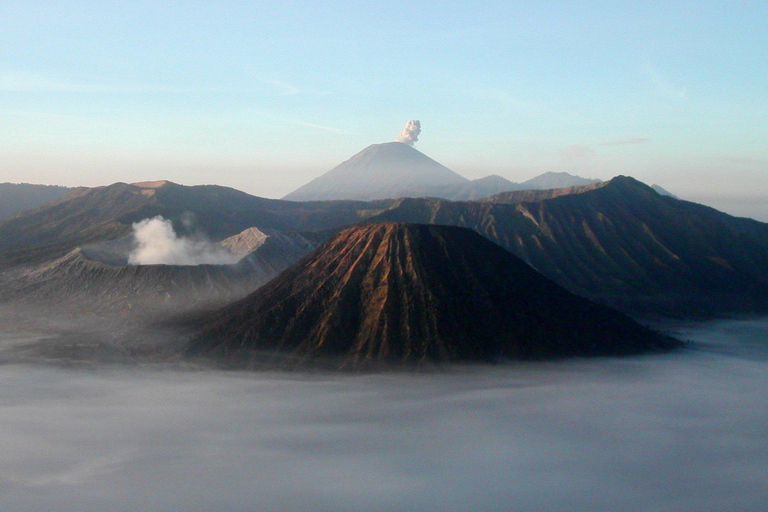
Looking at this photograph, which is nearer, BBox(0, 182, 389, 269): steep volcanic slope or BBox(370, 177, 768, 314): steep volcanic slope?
BBox(370, 177, 768, 314): steep volcanic slope

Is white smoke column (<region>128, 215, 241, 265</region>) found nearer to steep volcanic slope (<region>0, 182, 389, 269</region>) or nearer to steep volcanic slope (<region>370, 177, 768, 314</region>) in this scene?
steep volcanic slope (<region>0, 182, 389, 269</region>)

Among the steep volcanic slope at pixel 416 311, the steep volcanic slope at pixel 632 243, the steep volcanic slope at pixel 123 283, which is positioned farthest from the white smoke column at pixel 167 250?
the steep volcanic slope at pixel 632 243

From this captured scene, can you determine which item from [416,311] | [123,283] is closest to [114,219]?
[123,283]

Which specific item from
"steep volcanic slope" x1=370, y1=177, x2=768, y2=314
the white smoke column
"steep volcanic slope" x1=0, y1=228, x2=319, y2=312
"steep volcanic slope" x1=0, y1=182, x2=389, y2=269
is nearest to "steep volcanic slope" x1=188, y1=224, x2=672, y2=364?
"steep volcanic slope" x1=0, y1=228, x2=319, y2=312

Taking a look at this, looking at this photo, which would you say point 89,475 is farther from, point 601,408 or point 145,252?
point 145,252

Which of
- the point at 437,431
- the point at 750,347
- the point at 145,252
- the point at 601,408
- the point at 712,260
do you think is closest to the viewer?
the point at 437,431

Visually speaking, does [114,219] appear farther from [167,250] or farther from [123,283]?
[123,283]

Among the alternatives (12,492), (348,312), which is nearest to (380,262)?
(348,312)

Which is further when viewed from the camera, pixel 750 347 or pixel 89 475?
pixel 750 347
